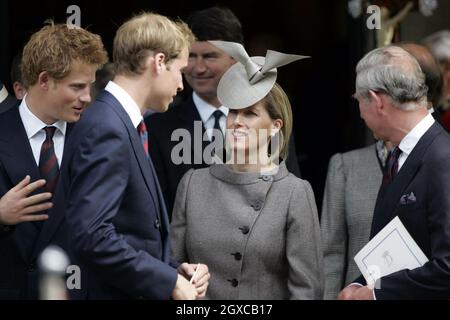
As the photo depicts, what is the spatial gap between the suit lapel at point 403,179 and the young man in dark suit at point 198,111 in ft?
4.44

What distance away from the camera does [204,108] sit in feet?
17.6

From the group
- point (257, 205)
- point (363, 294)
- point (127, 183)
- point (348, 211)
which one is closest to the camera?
point (127, 183)

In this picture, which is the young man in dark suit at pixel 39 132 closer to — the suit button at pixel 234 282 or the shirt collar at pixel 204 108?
the suit button at pixel 234 282

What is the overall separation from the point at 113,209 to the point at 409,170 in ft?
3.64

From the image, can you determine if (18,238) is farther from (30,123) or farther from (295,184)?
(295,184)

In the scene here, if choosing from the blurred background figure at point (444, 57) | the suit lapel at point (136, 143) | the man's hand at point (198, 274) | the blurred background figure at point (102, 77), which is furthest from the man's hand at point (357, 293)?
the blurred background figure at point (102, 77)

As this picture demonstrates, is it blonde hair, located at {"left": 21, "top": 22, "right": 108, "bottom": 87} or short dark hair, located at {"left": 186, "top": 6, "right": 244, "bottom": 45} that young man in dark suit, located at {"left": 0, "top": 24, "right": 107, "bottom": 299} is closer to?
blonde hair, located at {"left": 21, "top": 22, "right": 108, "bottom": 87}

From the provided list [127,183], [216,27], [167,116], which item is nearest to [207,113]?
[167,116]

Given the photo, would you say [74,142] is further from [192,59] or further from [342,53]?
[342,53]

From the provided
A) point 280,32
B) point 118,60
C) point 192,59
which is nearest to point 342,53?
point 280,32

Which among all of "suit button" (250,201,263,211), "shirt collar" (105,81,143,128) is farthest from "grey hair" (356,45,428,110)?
"shirt collar" (105,81,143,128)

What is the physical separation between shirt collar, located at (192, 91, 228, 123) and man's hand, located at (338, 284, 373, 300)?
1510 millimetres

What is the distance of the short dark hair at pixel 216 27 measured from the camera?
17.9 ft

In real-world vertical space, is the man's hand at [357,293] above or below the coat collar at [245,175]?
below
